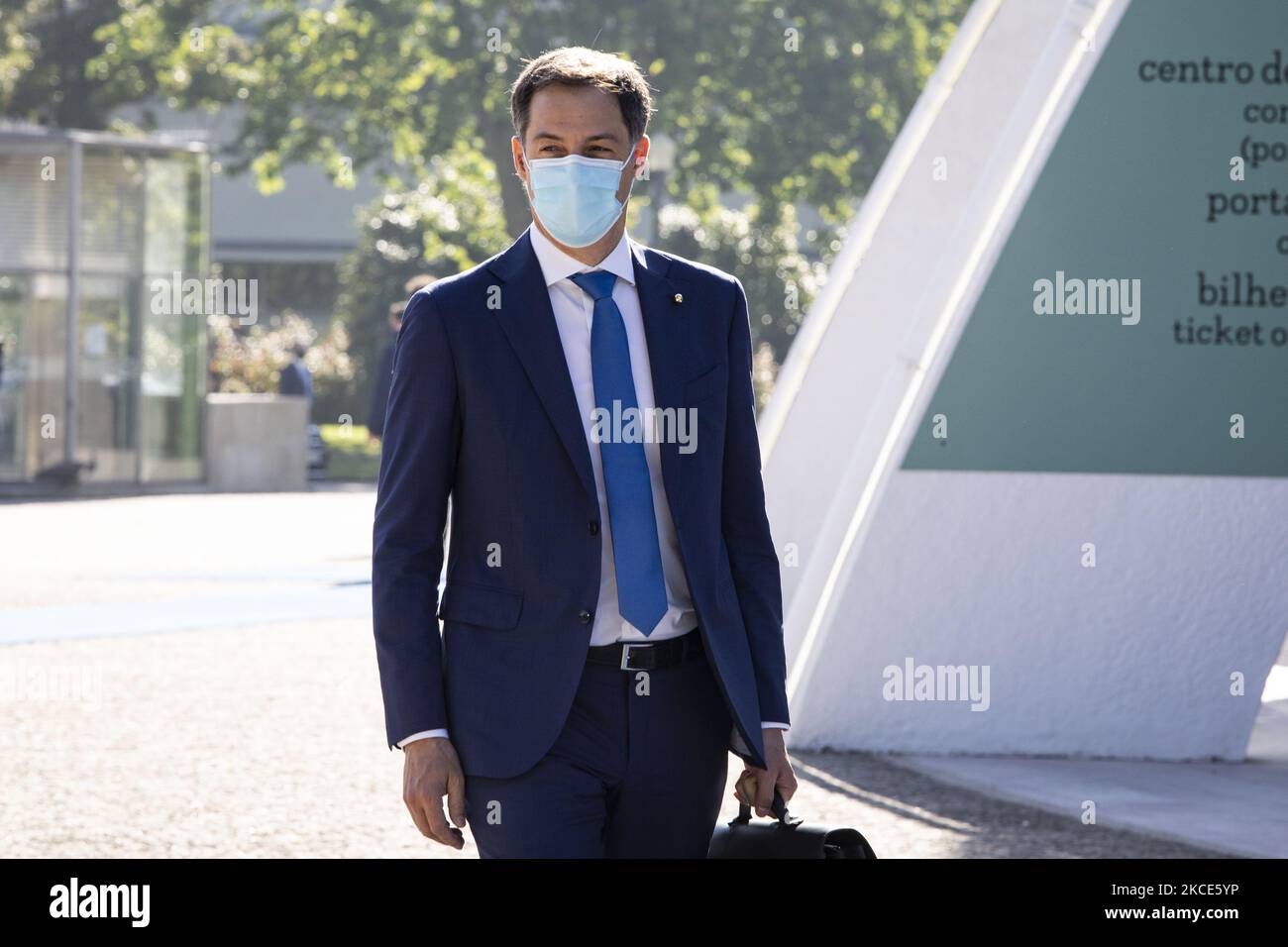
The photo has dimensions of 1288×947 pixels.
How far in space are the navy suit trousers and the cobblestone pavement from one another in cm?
359

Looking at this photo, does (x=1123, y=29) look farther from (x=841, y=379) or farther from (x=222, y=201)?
(x=222, y=201)

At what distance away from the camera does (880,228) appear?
920cm

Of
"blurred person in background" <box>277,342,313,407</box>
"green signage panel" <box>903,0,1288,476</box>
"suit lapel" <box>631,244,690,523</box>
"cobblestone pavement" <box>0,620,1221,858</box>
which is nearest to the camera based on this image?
"suit lapel" <box>631,244,690,523</box>

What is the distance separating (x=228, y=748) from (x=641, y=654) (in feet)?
19.1

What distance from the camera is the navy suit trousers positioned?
3.17m

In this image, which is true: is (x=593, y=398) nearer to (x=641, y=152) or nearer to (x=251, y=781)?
(x=641, y=152)

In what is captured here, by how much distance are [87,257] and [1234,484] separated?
2039cm

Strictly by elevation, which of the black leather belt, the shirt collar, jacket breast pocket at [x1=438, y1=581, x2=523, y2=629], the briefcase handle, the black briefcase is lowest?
the black briefcase

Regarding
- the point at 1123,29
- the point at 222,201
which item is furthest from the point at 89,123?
the point at 1123,29

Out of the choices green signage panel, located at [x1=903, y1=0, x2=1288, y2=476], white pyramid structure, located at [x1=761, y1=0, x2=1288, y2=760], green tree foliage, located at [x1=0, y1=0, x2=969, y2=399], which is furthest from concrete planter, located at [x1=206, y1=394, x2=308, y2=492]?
green signage panel, located at [x1=903, y1=0, x2=1288, y2=476]

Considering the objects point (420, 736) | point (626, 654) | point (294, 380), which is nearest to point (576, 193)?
point (626, 654)

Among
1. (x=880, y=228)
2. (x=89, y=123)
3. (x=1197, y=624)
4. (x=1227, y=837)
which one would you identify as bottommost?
(x=1227, y=837)

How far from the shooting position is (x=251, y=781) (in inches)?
316

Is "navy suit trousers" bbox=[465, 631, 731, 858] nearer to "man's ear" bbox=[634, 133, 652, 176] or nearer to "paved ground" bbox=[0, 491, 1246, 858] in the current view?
"man's ear" bbox=[634, 133, 652, 176]
